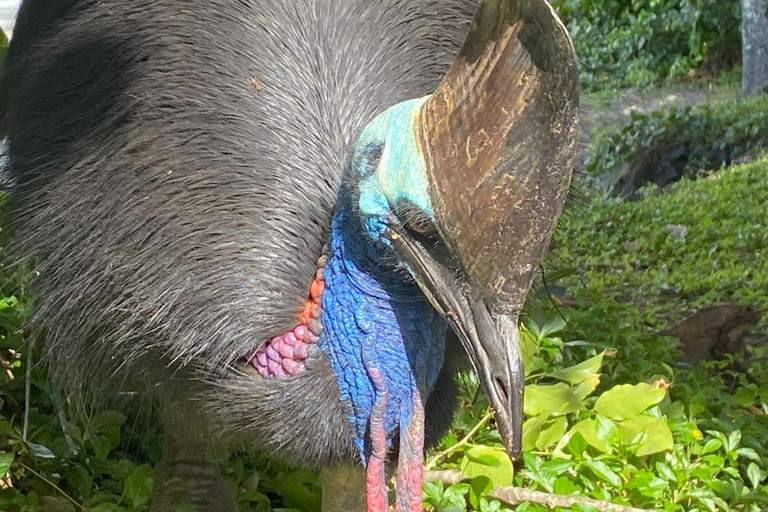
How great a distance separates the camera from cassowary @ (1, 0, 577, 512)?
65.5 inches

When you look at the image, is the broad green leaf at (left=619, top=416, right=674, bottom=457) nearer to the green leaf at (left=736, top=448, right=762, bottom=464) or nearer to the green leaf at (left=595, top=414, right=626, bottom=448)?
the green leaf at (left=595, top=414, right=626, bottom=448)

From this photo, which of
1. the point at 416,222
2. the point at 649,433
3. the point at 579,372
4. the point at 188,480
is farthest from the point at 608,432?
the point at 416,222

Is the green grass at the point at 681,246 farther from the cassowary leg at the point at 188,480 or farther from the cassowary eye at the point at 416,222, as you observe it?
the cassowary eye at the point at 416,222

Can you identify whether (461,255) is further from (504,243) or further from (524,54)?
(524,54)

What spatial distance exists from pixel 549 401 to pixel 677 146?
481 cm

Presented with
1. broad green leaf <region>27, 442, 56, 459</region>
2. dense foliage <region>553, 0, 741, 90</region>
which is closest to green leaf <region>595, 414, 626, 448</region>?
broad green leaf <region>27, 442, 56, 459</region>

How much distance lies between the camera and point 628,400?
2.95 metres

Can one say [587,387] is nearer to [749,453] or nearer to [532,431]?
[532,431]

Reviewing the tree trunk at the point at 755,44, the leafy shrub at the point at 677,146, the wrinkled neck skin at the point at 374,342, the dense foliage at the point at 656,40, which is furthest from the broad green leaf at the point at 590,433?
the dense foliage at the point at 656,40

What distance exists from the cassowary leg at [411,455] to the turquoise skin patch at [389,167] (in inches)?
12.9

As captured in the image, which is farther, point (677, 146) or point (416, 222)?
point (677, 146)

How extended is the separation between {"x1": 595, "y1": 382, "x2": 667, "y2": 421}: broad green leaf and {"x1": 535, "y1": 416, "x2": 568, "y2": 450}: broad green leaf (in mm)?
120

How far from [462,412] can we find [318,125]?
4.39 feet

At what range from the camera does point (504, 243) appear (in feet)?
5.41
